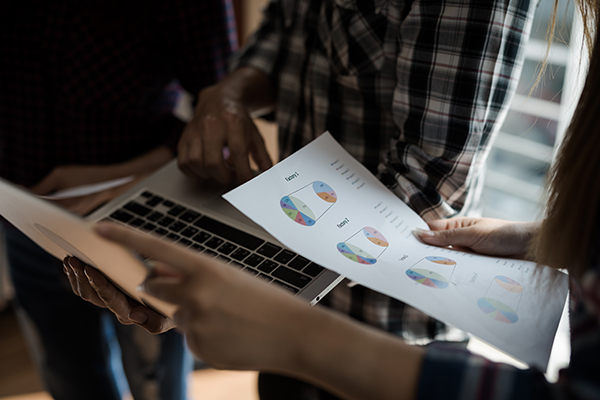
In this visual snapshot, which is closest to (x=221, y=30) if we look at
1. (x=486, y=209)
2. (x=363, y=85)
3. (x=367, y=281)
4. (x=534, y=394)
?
(x=363, y=85)

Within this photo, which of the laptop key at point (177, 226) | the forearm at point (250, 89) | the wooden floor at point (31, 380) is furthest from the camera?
the wooden floor at point (31, 380)

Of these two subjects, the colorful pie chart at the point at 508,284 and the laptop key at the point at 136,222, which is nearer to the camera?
the colorful pie chart at the point at 508,284

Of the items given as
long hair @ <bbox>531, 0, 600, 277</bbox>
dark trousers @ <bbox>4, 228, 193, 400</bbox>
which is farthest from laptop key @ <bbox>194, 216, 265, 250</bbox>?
dark trousers @ <bbox>4, 228, 193, 400</bbox>

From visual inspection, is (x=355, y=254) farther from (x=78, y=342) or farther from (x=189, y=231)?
(x=78, y=342)

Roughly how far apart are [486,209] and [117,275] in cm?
172

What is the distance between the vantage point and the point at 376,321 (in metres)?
0.64

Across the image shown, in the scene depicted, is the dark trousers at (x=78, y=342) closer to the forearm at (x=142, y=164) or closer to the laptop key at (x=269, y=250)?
the forearm at (x=142, y=164)

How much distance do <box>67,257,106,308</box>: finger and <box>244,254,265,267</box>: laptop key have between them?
19cm

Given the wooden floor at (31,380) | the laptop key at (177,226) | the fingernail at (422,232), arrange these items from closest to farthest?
the fingernail at (422,232)
the laptop key at (177,226)
the wooden floor at (31,380)

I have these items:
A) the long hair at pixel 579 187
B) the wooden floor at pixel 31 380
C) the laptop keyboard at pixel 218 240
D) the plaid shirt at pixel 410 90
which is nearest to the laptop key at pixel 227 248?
the laptop keyboard at pixel 218 240

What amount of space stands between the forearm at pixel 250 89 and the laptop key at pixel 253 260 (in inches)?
11.8

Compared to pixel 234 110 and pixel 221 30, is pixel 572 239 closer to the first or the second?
pixel 234 110

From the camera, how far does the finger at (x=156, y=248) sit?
0.33 m

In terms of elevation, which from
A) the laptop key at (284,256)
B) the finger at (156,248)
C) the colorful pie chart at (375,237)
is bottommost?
the laptop key at (284,256)
